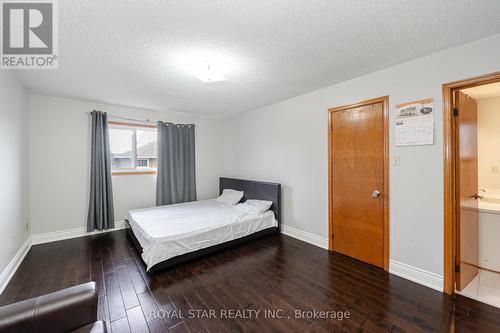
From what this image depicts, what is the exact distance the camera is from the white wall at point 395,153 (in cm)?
214

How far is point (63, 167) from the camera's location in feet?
11.8

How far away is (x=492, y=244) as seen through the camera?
2.48 metres

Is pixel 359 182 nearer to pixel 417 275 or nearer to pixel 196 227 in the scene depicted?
pixel 417 275

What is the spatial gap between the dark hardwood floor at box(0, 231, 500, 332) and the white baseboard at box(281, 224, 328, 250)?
7.6 inches

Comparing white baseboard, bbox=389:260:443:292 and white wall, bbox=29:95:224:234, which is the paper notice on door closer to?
white baseboard, bbox=389:260:443:292

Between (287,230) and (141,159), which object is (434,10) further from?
(141,159)

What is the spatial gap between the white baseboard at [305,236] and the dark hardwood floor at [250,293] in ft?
0.64

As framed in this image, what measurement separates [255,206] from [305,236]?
3.31ft

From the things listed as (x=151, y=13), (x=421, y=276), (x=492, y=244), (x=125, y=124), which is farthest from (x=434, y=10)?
(x=125, y=124)

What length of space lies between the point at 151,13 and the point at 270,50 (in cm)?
108

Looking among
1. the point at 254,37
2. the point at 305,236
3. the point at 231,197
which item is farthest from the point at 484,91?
the point at 231,197

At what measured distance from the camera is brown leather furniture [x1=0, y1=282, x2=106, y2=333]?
1047 millimetres

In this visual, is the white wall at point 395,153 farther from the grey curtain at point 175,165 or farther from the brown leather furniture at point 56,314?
the brown leather furniture at point 56,314

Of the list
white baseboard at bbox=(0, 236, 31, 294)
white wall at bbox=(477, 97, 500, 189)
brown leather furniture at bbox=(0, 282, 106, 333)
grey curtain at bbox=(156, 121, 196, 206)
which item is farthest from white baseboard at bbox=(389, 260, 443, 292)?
white baseboard at bbox=(0, 236, 31, 294)
